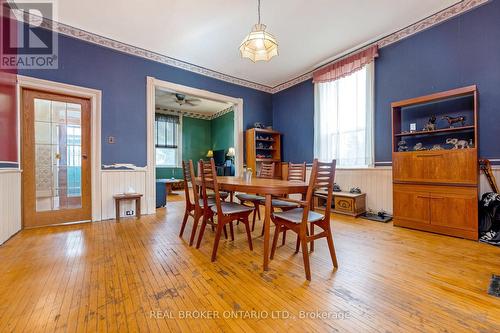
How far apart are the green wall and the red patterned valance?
4.06m

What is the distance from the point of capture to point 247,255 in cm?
223

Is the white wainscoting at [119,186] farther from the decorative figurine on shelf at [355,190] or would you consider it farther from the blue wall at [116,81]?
the decorative figurine on shelf at [355,190]

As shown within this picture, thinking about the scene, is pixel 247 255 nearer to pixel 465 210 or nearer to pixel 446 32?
pixel 465 210

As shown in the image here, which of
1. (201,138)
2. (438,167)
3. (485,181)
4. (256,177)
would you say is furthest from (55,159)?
(485,181)

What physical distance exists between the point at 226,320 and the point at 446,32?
4.50 meters

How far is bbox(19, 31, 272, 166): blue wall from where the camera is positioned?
11.2 ft

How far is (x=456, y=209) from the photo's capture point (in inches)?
107

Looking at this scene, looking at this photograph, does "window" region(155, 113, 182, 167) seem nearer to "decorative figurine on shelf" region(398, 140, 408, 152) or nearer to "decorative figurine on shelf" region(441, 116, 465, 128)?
"decorative figurine on shelf" region(398, 140, 408, 152)

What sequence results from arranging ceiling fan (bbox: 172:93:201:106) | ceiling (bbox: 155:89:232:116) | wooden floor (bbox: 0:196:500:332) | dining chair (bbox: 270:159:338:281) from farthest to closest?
ceiling (bbox: 155:89:232:116)
ceiling fan (bbox: 172:93:201:106)
dining chair (bbox: 270:159:338:281)
wooden floor (bbox: 0:196:500:332)

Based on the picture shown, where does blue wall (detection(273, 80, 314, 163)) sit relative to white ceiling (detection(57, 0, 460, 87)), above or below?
below

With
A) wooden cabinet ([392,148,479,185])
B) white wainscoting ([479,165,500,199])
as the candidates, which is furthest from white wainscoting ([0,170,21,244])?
white wainscoting ([479,165,500,199])

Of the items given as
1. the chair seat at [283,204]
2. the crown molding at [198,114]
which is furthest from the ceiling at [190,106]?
the chair seat at [283,204]

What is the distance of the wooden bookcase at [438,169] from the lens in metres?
2.63

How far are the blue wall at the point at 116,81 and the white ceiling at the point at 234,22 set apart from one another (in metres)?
0.32
